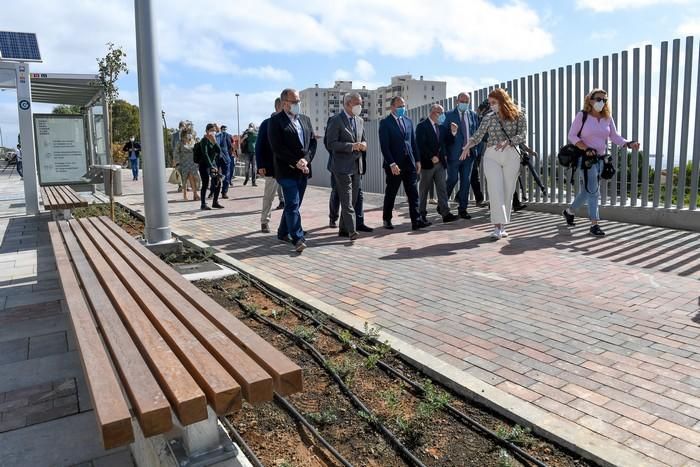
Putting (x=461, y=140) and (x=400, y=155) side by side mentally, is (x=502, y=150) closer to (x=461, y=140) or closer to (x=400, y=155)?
(x=400, y=155)

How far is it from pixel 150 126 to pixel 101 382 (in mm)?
4846

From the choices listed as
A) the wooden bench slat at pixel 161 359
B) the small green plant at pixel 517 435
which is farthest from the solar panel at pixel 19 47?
the small green plant at pixel 517 435

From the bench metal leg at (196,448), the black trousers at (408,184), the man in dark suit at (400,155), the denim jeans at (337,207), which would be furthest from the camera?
the denim jeans at (337,207)

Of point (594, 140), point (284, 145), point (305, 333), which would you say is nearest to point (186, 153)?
point (284, 145)

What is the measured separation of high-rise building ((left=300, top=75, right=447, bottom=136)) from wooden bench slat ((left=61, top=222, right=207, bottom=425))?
5453 inches

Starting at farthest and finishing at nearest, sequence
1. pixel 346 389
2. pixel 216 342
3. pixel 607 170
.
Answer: pixel 607 170 < pixel 346 389 < pixel 216 342

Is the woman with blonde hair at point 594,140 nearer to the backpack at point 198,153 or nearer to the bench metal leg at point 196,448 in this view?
the bench metal leg at point 196,448

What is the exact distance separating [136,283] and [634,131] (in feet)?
24.8

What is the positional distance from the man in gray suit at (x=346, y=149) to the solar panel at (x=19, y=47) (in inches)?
266

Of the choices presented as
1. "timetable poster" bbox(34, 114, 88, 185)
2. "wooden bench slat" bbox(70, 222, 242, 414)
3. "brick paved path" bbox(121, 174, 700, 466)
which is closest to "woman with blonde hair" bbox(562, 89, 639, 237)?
"brick paved path" bbox(121, 174, 700, 466)

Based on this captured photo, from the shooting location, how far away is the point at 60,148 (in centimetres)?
1284

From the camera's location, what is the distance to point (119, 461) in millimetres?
2713

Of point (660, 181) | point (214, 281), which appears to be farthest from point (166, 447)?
point (660, 181)

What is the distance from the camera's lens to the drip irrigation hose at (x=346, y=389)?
102 inches
